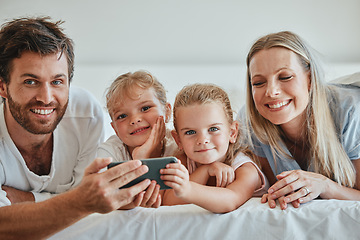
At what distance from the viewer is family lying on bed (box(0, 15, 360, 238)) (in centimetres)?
135

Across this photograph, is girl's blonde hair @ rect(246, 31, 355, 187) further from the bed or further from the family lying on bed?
the bed

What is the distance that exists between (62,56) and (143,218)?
837mm

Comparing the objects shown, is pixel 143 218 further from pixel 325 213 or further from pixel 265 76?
pixel 265 76

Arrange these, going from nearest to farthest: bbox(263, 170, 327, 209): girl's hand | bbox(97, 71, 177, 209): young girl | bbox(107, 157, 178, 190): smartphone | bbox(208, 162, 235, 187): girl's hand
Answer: bbox(107, 157, 178, 190): smartphone → bbox(263, 170, 327, 209): girl's hand → bbox(208, 162, 235, 187): girl's hand → bbox(97, 71, 177, 209): young girl

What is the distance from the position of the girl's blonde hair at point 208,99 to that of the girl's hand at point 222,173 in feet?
0.31

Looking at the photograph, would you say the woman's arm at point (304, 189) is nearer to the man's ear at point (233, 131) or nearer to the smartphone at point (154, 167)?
the man's ear at point (233, 131)

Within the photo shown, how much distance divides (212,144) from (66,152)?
79 cm

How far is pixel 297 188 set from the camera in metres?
1.31

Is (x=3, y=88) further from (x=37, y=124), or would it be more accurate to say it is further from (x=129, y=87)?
(x=129, y=87)

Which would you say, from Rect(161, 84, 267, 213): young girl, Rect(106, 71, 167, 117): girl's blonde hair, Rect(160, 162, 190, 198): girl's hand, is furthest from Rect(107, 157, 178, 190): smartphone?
Rect(106, 71, 167, 117): girl's blonde hair

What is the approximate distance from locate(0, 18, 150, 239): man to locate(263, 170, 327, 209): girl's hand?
452 mm

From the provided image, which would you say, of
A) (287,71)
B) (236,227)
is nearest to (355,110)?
(287,71)

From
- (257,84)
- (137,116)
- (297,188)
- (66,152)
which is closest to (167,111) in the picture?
(137,116)

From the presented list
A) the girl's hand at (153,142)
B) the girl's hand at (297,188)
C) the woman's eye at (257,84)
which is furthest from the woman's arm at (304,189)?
the girl's hand at (153,142)
